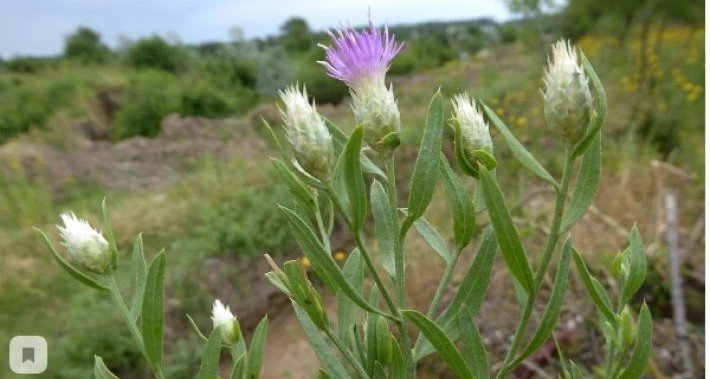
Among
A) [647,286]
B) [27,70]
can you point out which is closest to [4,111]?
[27,70]

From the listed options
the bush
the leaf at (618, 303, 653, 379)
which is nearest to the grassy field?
the bush

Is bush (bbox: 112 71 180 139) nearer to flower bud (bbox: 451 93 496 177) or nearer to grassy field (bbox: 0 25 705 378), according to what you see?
grassy field (bbox: 0 25 705 378)

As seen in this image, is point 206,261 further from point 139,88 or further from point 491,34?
point 491,34

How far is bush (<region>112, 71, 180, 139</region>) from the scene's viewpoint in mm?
1833

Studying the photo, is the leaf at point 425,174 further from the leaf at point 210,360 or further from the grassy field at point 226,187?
the grassy field at point 226,187

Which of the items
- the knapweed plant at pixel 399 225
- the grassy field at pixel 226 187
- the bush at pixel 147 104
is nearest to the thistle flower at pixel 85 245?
the knapweed plant at pixel 399 225

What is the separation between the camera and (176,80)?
1841mm

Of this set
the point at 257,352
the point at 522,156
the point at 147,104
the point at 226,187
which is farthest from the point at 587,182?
the point at 147,104

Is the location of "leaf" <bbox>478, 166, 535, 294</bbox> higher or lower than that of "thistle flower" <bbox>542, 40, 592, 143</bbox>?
lower

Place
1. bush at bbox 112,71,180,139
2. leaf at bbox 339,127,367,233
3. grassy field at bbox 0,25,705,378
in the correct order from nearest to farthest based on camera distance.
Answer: leaf at bbox 339,127,367,233 → grassy field at bbox 0,25,705,378 → bush at bbox 112,71,180,139

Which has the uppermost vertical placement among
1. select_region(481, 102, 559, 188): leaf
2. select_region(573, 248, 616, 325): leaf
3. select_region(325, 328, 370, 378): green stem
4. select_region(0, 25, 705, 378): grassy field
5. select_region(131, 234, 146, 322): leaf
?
select_region(481, 102, 559, 188): leaf

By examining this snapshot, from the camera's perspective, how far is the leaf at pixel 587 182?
0.95 ft

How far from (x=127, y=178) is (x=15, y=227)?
337mm

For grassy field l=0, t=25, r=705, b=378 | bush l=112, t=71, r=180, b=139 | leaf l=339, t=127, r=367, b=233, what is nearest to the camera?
leaf l=339, t=127, r=367, b=233
